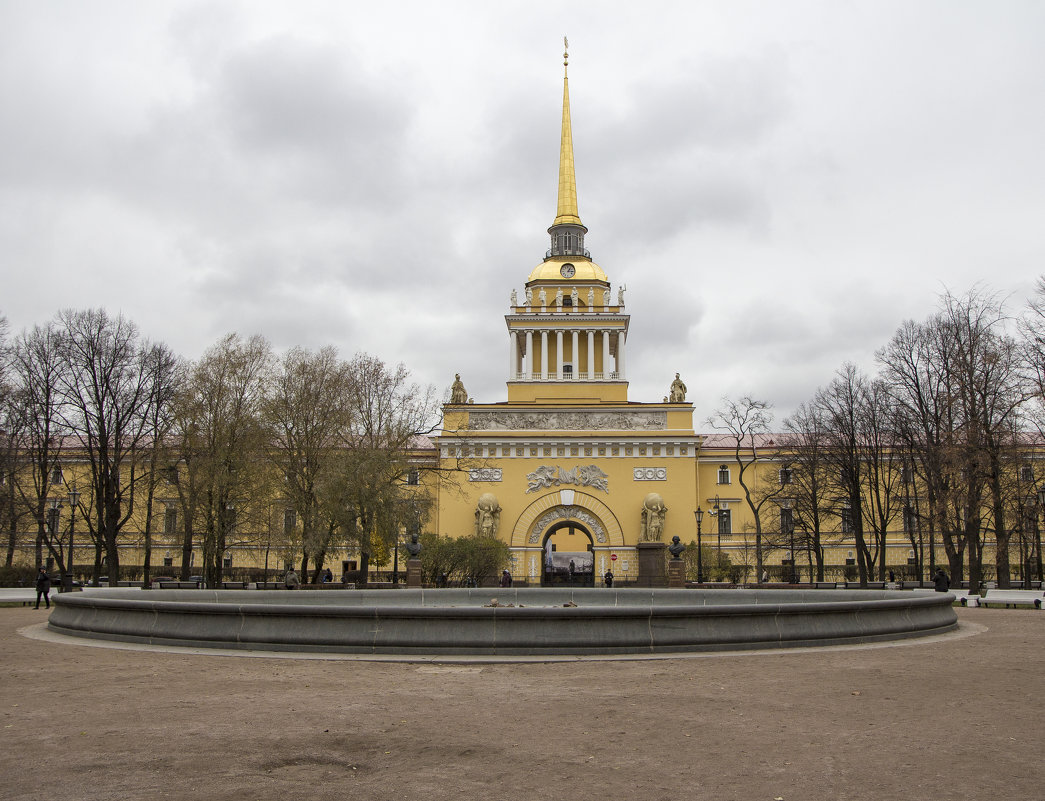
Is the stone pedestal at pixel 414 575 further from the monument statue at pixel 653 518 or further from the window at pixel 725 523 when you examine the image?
the window at pixel 725 523

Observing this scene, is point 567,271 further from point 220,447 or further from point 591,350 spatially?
point 220,447

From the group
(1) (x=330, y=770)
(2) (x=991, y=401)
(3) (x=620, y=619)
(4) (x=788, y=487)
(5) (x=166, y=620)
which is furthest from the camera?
(4) (x=788, y=487)

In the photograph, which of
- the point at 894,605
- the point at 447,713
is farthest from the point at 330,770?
the point at 894,605

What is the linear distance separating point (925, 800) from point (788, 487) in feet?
162

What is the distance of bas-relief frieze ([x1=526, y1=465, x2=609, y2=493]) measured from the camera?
182 feet

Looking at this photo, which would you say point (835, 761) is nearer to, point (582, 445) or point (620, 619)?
point (620, 619)

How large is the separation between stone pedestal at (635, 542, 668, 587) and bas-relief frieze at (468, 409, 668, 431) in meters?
8.38

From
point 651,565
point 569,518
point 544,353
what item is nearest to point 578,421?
point 569,518

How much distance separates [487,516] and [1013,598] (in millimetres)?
29141

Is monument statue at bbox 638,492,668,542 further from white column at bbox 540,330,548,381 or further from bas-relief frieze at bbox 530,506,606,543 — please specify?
white column at bbox 540,330,548,381

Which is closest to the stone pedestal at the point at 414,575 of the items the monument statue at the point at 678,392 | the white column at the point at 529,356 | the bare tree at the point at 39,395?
the bare tree at the point at 39,395

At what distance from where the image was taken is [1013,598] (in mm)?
31828

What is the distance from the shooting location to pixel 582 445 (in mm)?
56031

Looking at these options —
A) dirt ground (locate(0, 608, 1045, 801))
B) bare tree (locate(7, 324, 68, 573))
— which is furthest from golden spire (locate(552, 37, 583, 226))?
dirt ground (locate(0, 608, 1045, 801))
